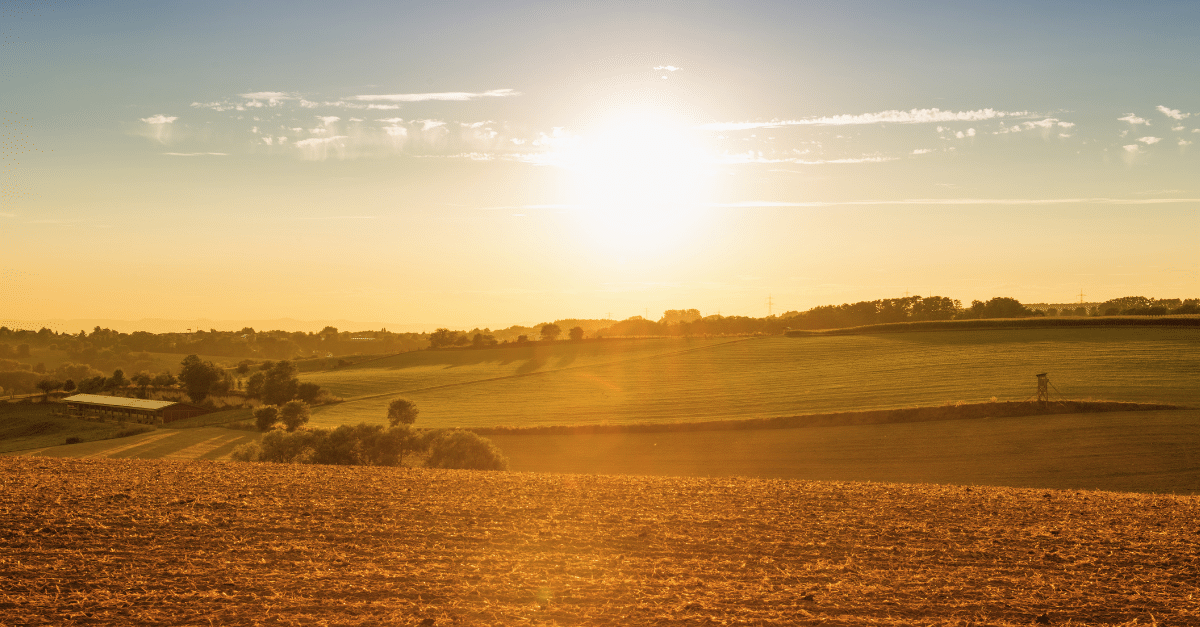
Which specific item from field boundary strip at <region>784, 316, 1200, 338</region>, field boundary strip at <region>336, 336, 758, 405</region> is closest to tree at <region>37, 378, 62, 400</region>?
field boundary strip at <region>336, 336, 758, 405</region>

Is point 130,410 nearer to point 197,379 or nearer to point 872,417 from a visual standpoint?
point 197,379

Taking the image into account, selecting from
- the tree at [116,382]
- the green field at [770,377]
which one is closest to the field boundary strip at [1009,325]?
the green field at [770,377]

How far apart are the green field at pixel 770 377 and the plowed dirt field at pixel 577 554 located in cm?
3138

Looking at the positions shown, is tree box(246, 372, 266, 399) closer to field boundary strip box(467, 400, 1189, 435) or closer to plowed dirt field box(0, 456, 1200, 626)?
field boundary strip box(467, 400, 1189, 435)

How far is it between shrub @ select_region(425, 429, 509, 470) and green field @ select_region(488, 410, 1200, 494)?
4.31 metres

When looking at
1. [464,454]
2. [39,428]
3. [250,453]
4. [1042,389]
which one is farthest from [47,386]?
[1042,389]

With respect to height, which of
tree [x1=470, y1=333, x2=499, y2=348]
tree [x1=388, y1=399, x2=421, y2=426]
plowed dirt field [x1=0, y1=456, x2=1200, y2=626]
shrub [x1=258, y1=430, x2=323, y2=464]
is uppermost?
tree [x1=470, y1=333, x2=499, y2=348]

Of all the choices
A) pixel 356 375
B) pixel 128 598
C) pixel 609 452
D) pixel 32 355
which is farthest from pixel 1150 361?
pixel 32 355

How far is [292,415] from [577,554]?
4231 cm

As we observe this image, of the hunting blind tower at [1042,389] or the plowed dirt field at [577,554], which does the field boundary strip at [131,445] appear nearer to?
the plowed dirt field at [577,554]

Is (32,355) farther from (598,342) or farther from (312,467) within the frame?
(312,467)

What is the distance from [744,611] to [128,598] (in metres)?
7.56

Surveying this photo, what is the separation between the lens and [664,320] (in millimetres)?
99312

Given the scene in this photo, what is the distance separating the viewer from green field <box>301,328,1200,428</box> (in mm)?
46188
